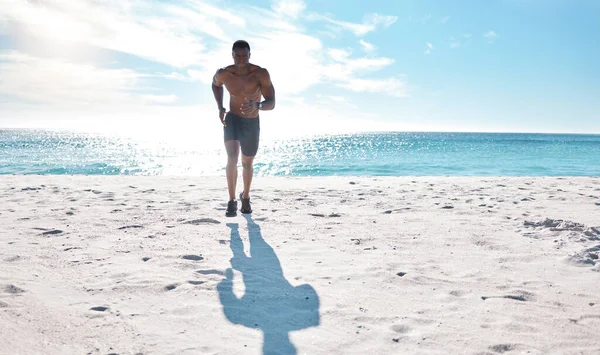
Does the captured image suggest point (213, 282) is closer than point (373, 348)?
No

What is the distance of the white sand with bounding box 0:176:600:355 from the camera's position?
224 cm

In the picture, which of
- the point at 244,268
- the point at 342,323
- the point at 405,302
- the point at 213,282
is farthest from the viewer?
the point at 244,268

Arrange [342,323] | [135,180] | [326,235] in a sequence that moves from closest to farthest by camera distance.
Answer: [342,323], [326,235], [135,180]

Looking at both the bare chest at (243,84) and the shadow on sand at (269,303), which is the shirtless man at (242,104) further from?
the shadow on sand at (269,303)

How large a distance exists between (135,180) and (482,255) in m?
8.34

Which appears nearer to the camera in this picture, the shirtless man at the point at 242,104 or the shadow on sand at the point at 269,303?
the shadow on sand at the point at 269,303

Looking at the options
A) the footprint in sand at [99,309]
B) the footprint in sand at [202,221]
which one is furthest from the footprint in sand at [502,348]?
the footprint in sand at [202,221]

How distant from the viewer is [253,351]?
6.93 ft

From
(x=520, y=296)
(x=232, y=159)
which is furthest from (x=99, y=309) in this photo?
(x=232, y=159)

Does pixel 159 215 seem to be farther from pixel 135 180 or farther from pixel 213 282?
pixel 135 180

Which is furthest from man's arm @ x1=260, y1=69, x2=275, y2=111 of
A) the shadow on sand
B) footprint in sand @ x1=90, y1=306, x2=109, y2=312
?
footprint in sand @ x1=90, y1=306, x2=109, y2=312

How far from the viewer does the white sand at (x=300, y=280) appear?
7.34 ft

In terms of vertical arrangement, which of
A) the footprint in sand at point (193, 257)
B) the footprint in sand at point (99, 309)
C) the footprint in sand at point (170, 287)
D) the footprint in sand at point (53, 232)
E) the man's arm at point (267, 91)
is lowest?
the footprint in sand at point (99, 309)

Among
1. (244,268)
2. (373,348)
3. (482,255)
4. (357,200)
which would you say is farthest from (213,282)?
(357,200)
